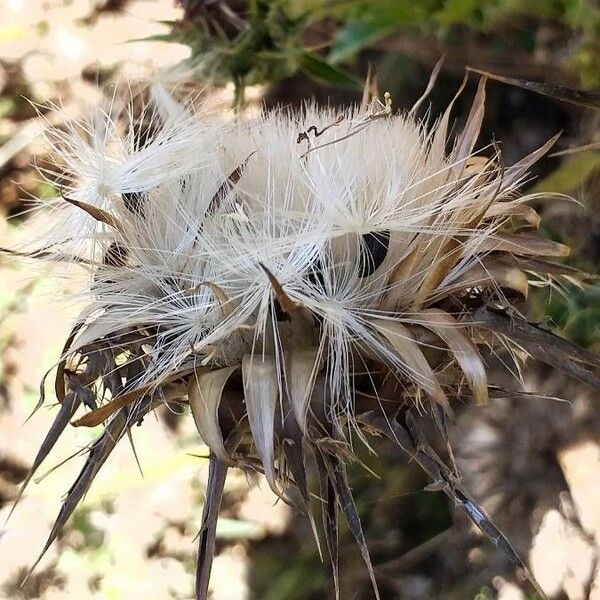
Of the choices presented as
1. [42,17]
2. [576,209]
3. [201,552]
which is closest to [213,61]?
[576,209]

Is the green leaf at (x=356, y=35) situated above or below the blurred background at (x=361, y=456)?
above

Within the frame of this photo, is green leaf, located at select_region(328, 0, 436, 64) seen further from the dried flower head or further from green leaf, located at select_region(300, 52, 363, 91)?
the dried flower head

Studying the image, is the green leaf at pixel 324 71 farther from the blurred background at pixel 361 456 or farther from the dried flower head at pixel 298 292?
the dried flower head at pixel 298 292

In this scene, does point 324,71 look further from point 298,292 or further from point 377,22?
point 298,292

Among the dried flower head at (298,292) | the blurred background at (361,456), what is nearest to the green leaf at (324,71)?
the blurred background at (361,456)

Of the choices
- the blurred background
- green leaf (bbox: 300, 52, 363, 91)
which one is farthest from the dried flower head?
green leaf (bbox: 300, 52, 363, 91)
